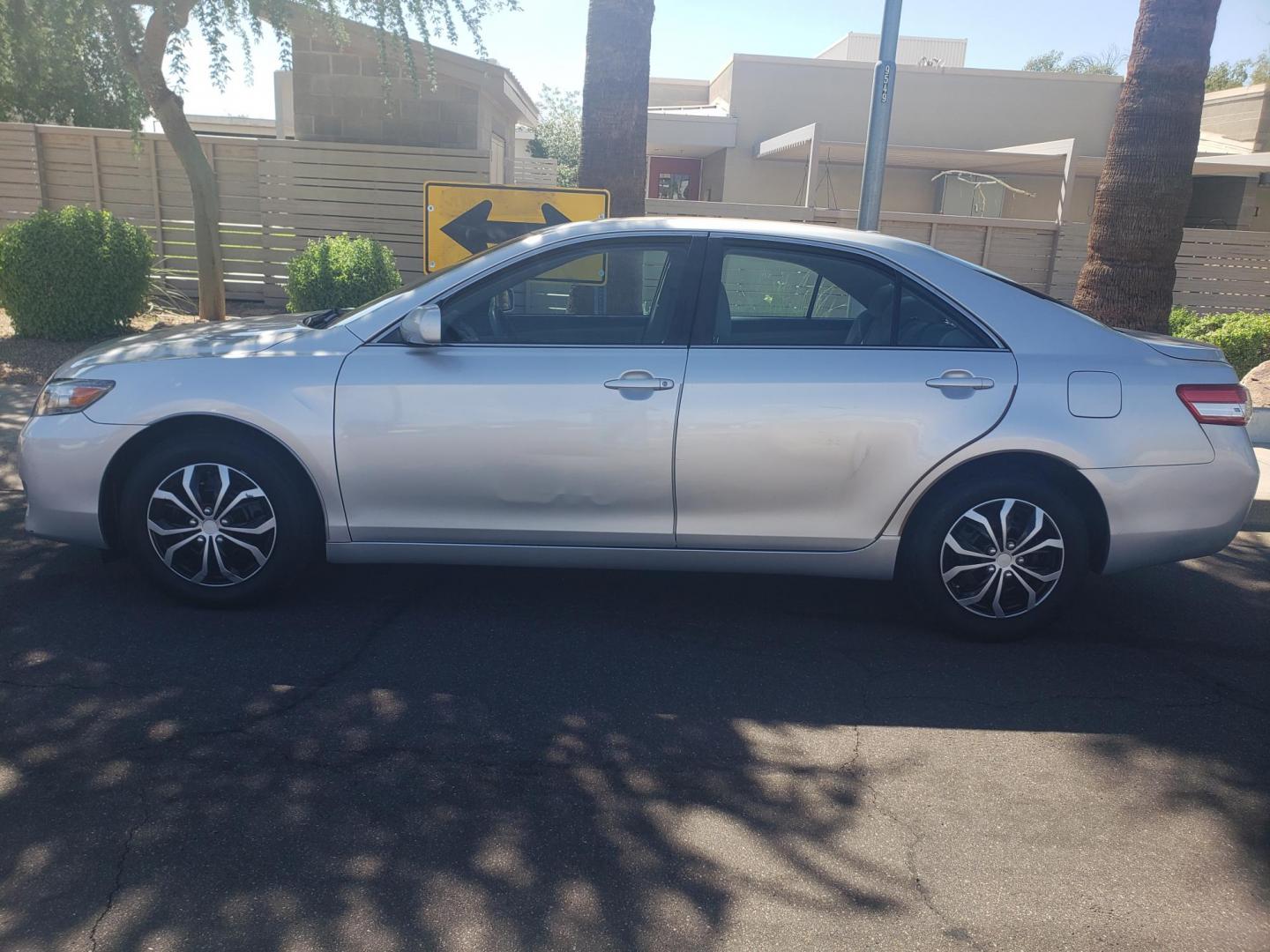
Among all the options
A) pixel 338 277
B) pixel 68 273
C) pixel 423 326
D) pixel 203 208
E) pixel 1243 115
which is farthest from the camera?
pixel 1243 115

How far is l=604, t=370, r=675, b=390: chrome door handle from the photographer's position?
4.41 m

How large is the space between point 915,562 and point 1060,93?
66.9 feet

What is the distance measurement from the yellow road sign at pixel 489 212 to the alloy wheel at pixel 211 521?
4.10 m

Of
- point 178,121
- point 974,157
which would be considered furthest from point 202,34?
point 974,157

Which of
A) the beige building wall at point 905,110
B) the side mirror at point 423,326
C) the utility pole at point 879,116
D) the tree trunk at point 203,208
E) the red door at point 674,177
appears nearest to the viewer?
the side mirror at point 423,326

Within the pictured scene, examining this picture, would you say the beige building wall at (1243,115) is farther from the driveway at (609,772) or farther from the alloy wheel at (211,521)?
the alloy wheel at (211,521)

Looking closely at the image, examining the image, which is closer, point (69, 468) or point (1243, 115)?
point (69, 468)

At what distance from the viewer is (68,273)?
417 inches

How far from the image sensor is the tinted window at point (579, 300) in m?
4.59

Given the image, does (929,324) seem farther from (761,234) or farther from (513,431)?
(513,431)

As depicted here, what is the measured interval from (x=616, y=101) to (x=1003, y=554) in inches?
205

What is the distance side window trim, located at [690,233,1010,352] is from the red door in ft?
67.6

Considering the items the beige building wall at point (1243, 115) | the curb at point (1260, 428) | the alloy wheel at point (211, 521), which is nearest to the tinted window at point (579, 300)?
the alloy wheel at point (211, 521)

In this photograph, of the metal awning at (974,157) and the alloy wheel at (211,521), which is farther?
the metal awning at (974,157)
